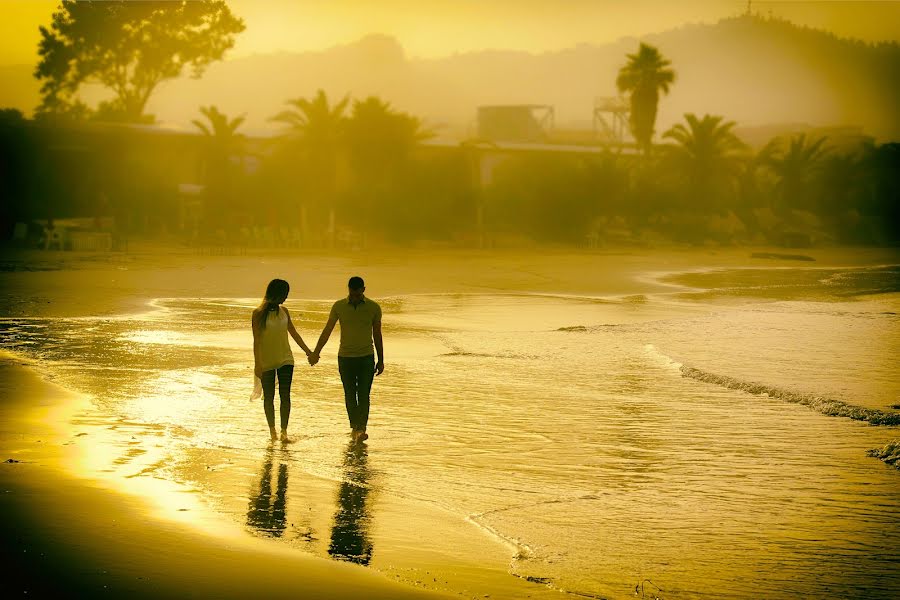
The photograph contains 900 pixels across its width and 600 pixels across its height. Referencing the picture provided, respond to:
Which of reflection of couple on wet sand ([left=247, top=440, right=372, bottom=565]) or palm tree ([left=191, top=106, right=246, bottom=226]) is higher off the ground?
palm tree ([left=191, top=106, right=246, bottom=226])

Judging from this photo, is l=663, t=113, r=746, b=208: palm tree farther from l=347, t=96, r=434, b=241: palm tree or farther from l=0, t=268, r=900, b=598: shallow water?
l=0, t=268, r=900, b=598: shallow water

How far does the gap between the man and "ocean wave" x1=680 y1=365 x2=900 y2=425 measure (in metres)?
5.30

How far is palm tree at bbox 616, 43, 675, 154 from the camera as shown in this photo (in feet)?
221

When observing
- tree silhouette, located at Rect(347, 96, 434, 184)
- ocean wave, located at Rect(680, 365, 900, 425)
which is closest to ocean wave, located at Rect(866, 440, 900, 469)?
ocean wave, located at Rect(680, 365, 900, 425)

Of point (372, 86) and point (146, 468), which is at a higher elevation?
point (372, 86)

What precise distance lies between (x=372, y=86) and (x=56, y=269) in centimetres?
13553

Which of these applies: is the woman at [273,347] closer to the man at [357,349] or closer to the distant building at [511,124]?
Result: the man at [357,349]

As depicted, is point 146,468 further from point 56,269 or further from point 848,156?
point 848,156

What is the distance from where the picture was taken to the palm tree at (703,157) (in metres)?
60.2

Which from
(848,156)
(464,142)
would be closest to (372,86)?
(848,156)

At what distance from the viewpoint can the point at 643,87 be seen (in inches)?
2660

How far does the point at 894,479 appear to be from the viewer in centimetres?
937

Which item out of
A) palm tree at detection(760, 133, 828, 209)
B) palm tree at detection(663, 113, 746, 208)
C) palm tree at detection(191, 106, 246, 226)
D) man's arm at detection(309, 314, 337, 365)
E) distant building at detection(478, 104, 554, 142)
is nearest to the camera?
man's arm at detection(309, 314, 337, 365)

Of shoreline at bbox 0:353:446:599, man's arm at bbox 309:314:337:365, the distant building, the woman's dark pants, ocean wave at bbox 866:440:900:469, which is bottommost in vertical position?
shoreline at bbox 0:353:446:599
